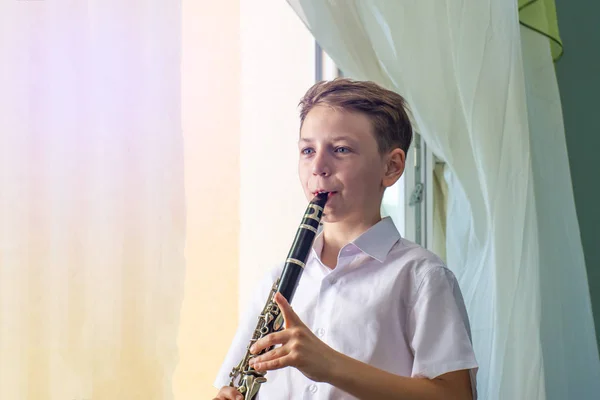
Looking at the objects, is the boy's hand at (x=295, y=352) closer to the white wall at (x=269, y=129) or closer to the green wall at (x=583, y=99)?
the white wall at (x=269, y=129)

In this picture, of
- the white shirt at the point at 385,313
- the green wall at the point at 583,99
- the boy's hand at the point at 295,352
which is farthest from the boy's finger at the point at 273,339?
the green wall at the point at 583,99

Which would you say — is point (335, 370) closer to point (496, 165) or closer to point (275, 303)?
point (275, 303)

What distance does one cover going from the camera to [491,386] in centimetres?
102

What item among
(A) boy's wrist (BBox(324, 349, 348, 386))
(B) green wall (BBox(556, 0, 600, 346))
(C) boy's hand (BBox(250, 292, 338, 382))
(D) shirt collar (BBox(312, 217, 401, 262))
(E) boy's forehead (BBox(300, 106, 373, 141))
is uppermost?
(B) green wall (BBox(556, 0, 600, 346))

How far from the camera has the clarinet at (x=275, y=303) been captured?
0.78 meters

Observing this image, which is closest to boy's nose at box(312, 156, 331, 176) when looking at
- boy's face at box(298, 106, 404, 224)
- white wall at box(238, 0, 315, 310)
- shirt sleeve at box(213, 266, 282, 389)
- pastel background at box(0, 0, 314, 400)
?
boy's face at box(298, 106, 404, 224)

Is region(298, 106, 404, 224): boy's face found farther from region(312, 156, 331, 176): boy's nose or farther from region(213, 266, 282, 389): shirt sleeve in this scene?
region(213, 266, 282, 389): shirt sleeve

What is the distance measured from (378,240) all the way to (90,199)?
548mm

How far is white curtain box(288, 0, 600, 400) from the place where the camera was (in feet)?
3.38

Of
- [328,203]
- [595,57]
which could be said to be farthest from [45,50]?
[595,57]

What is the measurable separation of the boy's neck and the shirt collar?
1 centimetres

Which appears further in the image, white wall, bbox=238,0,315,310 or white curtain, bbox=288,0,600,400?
white wall, bbox=238,0,315,310

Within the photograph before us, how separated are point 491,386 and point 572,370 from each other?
204mm

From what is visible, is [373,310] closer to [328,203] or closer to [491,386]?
[328,203]
